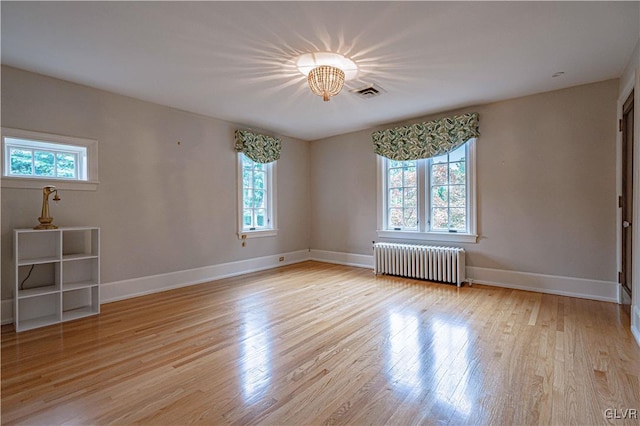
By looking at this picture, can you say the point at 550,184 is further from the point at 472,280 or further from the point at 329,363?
the point at 329,363

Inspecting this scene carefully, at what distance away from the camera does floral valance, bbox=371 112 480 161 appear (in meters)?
4.52

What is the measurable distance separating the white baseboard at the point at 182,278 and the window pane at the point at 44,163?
4.75ft

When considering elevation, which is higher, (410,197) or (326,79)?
(326,79)

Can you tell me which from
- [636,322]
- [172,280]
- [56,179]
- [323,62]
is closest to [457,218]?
[636,322]

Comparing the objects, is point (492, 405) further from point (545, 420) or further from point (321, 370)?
point (321, 370)

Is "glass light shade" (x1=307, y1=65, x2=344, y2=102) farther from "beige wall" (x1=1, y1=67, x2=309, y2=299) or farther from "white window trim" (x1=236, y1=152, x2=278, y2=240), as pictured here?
"white window trim" (x1=236, y1=152, x2=278, y2=240)

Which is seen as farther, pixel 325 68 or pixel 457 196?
pixel 457 196

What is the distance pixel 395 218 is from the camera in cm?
552

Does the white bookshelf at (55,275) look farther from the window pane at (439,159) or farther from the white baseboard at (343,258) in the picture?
the window pane at (439,159)

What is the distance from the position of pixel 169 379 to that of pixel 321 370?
3.46ft

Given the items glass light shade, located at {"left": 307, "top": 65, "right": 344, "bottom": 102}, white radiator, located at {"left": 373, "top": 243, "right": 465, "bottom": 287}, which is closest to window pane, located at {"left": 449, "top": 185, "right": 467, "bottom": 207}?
white radiator, located at {"left": 373, "top": 243, "right": 465, "bottom": 287}

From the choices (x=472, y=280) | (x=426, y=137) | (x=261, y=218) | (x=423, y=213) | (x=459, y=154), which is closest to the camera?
(x=472, y=280)

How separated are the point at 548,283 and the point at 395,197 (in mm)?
2528

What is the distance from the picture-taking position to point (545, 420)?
1.67 m
